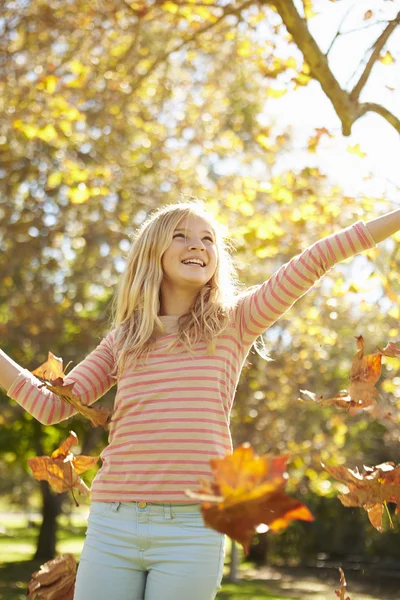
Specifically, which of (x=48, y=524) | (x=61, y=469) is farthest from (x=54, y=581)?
(x=48, y=524)

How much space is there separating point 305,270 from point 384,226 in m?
0.23

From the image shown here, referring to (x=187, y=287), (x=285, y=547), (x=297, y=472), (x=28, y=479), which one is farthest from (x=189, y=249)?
(x=28, y=479)

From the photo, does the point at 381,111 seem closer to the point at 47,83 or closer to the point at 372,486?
the point at 372,486

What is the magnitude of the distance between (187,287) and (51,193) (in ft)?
25.3

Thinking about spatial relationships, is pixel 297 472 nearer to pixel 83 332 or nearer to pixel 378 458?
pixel 378 458

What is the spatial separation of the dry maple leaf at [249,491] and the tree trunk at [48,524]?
47.7 feet

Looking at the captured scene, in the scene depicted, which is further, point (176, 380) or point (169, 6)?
point (169, 6)

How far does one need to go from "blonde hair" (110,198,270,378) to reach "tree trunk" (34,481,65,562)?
13.6m

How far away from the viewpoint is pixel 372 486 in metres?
2.11

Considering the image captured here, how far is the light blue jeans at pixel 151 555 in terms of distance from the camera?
2.01 meters

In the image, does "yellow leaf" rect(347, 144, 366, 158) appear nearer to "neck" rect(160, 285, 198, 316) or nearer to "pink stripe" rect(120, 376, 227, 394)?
"neck" rect(160, 285, 198, 316)

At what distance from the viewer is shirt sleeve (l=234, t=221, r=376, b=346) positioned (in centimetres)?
210

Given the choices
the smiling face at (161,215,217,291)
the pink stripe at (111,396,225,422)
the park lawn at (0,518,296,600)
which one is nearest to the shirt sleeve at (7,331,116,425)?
the pink stripe at (111,396,225,422)

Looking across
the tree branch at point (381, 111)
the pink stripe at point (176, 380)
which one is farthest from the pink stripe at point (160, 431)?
the tree branch at point (381, 111)
